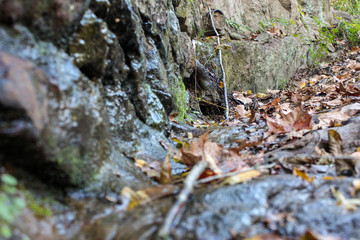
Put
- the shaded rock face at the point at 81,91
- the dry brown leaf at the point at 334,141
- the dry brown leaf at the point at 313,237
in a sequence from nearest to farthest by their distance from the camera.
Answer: the dry brown leaf at the point at 313,237
the shaded rock face at the point at 81,91
the dry brown leaf at the point at 334,141

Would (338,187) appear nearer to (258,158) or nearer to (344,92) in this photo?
(258,158)

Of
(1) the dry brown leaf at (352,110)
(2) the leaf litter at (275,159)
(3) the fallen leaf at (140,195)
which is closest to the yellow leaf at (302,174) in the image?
(2) the leaf litter at (275,159)

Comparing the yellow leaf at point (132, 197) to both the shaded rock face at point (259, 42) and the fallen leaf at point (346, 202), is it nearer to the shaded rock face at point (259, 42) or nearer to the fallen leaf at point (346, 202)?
the fallen leaf at point (346, 202)

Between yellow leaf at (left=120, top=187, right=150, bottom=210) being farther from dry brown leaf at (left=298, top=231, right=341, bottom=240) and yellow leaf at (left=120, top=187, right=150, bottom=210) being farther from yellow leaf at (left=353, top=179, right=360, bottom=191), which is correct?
yellow leaf at (left=353, top=179, right=360, bottom=191)

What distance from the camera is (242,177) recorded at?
1427mm

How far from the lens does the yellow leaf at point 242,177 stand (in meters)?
1.37

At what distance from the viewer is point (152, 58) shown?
9.56ft

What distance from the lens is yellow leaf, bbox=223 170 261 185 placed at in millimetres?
1371

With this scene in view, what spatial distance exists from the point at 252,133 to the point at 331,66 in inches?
236

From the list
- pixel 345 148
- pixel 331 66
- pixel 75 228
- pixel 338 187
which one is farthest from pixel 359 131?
pixel 331 66

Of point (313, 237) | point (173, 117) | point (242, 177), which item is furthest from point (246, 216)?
point (173, 117)

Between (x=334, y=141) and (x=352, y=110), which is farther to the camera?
(x=352, y=110)

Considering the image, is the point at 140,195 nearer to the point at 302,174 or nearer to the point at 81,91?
the point at 81,91

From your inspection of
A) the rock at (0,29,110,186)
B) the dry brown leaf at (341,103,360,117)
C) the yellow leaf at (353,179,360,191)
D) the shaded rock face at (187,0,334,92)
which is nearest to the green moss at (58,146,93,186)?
the rock at (0,29,110,186)
